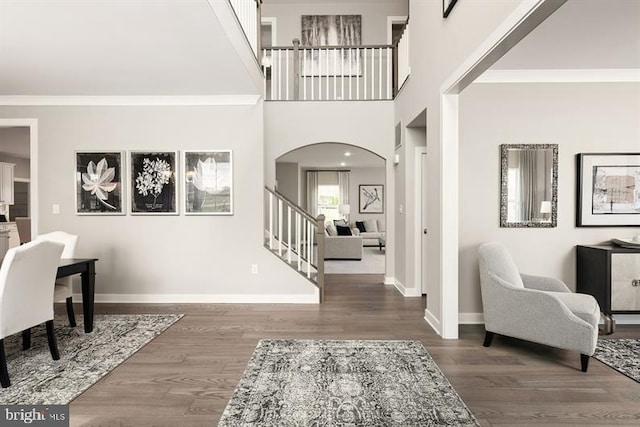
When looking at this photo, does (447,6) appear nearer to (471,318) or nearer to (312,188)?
(471,318)

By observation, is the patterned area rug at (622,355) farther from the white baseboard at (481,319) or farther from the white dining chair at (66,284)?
the white dining chair at (66,284)

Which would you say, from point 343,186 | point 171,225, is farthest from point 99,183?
point 343,186

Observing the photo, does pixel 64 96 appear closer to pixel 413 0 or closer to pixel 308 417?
pixel 413 0

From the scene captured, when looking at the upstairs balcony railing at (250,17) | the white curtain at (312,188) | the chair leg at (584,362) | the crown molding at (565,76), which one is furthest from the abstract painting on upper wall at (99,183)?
the white curtain at (312,188)

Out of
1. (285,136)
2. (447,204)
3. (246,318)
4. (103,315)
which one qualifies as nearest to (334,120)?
(285,136)

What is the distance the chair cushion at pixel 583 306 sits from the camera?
2644 millimetres

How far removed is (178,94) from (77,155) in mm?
1557

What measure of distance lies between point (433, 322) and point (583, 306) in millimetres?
1262

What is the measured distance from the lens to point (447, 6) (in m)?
2.99

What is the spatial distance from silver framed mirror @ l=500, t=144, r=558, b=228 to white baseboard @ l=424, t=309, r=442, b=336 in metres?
1.23

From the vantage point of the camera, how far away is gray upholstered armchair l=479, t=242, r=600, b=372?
2.58 metres

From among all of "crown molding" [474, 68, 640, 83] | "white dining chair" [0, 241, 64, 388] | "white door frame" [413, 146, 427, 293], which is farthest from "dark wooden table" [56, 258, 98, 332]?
"crown molding" [474, 68, 640, 83]

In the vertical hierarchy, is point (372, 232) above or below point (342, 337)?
above

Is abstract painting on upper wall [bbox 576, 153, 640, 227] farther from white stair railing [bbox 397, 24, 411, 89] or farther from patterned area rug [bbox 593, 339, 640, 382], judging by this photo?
white stair railing [bbox 397, 24, 411, 89]
